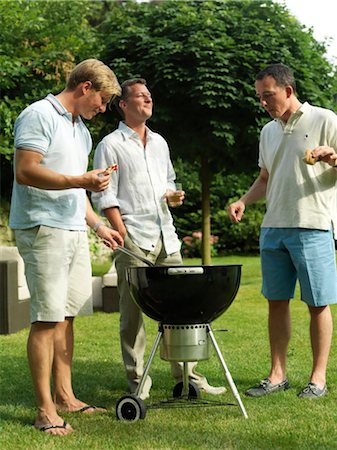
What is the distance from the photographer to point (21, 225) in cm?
333

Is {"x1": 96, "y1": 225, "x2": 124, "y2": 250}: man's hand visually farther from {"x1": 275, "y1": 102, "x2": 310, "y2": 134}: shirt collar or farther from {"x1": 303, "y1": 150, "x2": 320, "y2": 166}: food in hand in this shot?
{"x1": 275, "y1": 102, "x2": 310, "y2": 134}: shirt collar

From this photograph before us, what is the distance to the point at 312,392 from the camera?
13.0ft

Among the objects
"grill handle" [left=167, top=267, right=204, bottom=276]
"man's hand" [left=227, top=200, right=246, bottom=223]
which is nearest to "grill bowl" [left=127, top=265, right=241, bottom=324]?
"grill handle" [left=167, top=267, right=204, bottom=276]

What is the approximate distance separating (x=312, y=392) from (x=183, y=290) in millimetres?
991

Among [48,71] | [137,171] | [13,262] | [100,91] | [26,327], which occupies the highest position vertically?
[48,71]

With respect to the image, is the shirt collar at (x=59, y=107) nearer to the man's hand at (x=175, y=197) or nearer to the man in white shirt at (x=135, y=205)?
the man in white shirt at (x=135, y=205)

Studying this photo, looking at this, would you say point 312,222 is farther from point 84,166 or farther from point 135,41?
point 135,41

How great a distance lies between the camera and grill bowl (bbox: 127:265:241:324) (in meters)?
3.43

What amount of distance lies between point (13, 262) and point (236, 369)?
7.92 ft

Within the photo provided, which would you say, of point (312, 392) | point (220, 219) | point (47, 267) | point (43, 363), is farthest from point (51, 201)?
point (220, 219)

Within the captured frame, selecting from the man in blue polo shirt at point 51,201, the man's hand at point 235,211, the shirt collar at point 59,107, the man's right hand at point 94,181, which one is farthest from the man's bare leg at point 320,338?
the shirt collar at point 59,107

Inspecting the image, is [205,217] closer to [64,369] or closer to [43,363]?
[64,369]

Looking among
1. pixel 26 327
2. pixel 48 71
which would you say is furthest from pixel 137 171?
pixel 48 71

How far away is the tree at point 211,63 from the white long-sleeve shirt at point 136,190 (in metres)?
4.51
